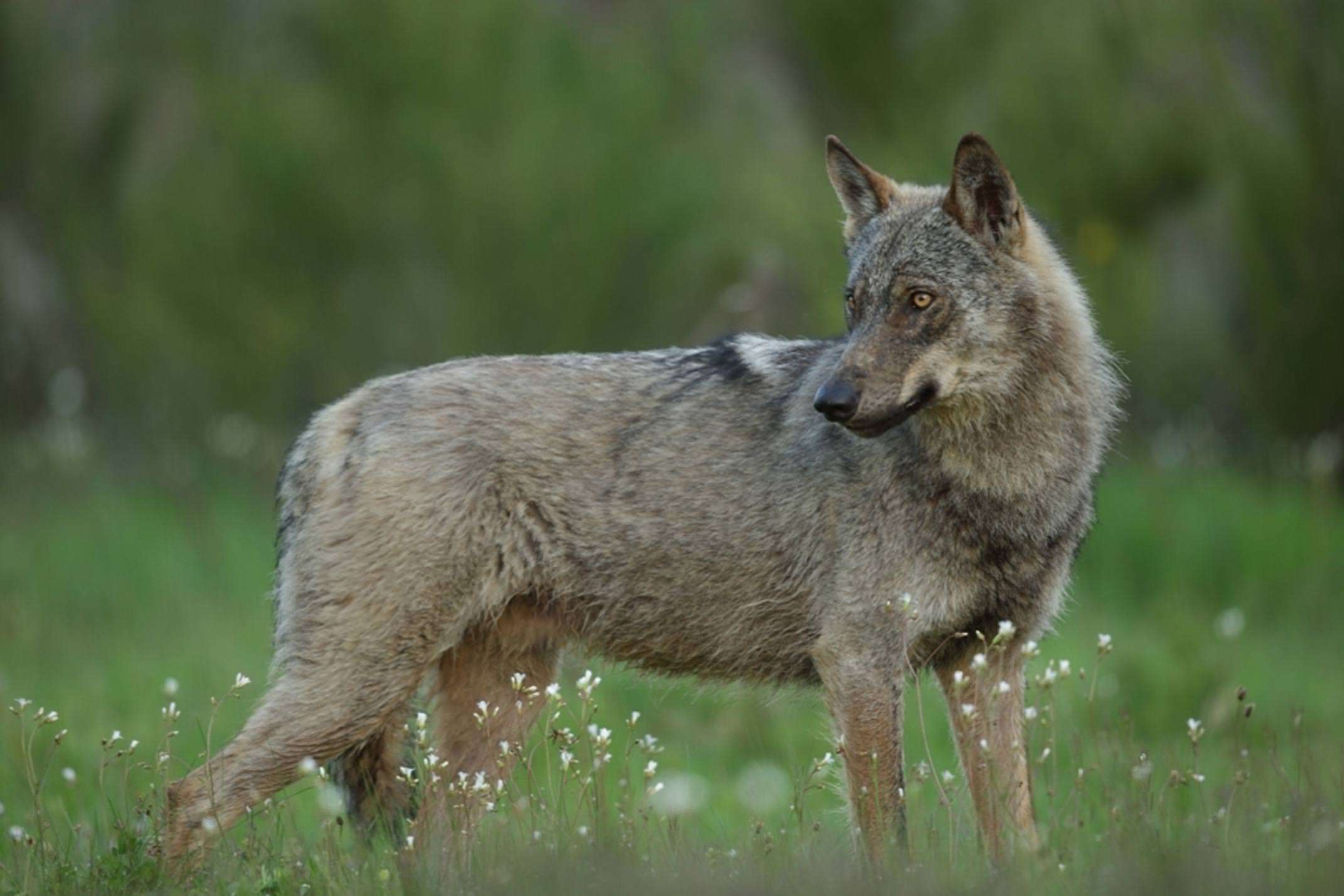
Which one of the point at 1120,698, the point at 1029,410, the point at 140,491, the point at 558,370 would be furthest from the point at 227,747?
the point at 140,491

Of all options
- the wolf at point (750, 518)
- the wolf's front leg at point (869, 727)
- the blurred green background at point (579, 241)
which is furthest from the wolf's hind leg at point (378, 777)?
the blurred green background at point (579, 241)

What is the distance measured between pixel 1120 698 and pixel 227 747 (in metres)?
4.89

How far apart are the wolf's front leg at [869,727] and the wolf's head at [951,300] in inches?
28.5

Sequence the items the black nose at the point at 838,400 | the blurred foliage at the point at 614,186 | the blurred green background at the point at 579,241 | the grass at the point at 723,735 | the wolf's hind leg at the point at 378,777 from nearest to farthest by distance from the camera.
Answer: the grass at the point at 723,735, the black nose at the point at 838,400, the wolf's hind leg at the point at 378,777, the blurred green background at the point at 579,241, the blurred foliage at the point at 614,186

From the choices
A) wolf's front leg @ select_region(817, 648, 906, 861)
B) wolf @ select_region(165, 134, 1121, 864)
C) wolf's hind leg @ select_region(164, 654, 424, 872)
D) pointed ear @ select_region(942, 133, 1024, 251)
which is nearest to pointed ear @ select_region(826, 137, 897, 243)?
wolf @ select_region(165, 134, 1121, 864)

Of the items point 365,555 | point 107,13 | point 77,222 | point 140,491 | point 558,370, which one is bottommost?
point 365,555

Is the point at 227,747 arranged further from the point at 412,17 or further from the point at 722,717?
the point at 412,17

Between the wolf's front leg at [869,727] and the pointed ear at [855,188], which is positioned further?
the pointed ear at [855,188]

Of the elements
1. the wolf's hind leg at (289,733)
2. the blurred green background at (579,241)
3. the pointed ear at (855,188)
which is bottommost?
the wolf's hind leg at (289,733)

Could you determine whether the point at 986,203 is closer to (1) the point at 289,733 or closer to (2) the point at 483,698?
(2) the point at 483,698

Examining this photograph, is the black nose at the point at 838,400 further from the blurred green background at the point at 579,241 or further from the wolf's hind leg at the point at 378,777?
the blurred green background at the point at 579,241

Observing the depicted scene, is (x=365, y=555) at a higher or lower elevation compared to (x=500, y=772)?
higher

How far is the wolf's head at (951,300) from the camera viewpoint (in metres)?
4.63

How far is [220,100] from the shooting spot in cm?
1308
